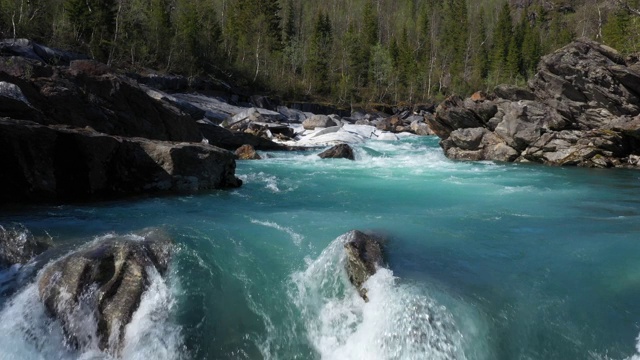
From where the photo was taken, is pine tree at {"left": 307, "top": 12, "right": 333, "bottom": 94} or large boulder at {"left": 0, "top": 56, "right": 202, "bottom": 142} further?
pine tree at {"left": 307, "top": 12, "right": 333, "bottom": 94}

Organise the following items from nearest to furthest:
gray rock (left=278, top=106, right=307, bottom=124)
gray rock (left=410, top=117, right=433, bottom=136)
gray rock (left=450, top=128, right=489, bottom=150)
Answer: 1. gray rock (left=450, top=128, right=489, bottom=150)
2. gray rock (left=278, top=106, right=307, bottom=124)
3. gray rock (left=410, top=117, right=433, bottom=136)

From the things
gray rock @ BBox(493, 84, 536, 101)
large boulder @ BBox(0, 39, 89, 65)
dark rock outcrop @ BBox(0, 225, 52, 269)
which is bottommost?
dark rock outcrop @ BBox(0, 225, 52, 269)

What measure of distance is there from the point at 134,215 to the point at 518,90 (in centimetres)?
2430

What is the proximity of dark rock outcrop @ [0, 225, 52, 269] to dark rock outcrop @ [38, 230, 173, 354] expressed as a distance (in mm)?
898

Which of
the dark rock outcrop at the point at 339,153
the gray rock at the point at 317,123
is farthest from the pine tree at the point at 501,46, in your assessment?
the dark rock outcrop at the point at 339,153

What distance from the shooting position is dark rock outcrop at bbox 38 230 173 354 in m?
5.31

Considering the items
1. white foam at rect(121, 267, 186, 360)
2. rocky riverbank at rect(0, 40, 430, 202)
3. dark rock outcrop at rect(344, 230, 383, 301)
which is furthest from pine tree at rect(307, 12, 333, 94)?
white foam at rect(121, 267, 186, 360)

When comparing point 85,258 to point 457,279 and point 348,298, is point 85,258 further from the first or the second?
point 457,279

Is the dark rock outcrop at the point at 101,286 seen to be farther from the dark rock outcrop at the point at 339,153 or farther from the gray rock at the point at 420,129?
the gray rock at the point at 420,129

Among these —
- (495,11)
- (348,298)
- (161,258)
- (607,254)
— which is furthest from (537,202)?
(495,11)

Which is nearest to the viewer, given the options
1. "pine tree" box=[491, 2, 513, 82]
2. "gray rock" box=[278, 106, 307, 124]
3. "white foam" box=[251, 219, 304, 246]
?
"white foam" box=[251, 219, 304, 246]

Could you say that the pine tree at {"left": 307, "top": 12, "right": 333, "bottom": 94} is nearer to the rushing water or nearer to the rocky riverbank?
the rocky riverbank

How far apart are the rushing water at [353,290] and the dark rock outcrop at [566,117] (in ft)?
38.9

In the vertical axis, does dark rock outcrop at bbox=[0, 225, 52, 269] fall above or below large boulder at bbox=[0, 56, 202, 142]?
below
